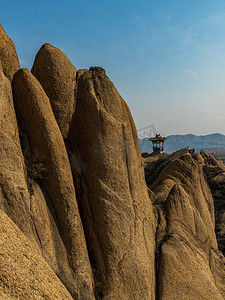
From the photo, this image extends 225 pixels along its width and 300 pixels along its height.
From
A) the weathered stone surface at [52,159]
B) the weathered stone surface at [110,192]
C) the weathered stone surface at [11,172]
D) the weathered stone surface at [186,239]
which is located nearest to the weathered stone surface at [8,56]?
the weathered stone surface at [52,159]

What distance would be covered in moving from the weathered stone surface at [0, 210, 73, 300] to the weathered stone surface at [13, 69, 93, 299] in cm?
245

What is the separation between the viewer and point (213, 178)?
18.0 metres

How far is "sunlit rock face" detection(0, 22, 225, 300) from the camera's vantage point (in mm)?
7465

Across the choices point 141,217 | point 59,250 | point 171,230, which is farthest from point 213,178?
point 59,250

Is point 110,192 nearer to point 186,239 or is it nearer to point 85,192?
point 85,192

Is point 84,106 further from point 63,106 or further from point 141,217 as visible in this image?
point 141,217

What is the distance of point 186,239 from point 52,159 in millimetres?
7174

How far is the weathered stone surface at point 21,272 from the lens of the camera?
4.54 m

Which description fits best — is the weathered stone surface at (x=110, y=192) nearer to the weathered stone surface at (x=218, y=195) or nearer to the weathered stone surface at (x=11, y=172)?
the weathered stone surface at (x=11, y=172)

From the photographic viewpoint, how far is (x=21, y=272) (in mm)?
4828

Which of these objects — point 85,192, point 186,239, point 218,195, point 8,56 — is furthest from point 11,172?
point 218,195

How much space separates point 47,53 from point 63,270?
7.55 meters

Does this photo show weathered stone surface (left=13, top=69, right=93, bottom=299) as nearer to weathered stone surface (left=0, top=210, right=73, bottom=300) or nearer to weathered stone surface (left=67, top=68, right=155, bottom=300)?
weathered stone surface (left=67, top=68, right=155, bottom=300)

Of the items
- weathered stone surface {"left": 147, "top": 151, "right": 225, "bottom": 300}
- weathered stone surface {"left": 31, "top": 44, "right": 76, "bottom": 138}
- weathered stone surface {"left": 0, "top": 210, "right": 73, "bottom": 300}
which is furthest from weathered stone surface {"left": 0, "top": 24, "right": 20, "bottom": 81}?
weathered stone surface {"left": 147, "top": 151, "right": 225, "bottom": 300}
